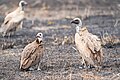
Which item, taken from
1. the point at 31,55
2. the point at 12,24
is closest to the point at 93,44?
the point at 31,55

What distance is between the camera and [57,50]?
45.5 feet

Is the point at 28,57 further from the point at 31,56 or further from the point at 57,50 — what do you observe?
the point at 57,50

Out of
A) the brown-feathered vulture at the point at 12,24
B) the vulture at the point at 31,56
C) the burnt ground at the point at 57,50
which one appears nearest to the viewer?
the burnt ground at the point at 57,50

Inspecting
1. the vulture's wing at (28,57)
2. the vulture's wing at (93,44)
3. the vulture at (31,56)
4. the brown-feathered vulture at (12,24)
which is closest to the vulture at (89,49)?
the vulture's wing at (93,44)

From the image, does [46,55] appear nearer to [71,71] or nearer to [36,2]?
[71,71]

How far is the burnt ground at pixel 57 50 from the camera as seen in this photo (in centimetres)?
1037

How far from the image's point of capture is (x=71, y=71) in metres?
10.7

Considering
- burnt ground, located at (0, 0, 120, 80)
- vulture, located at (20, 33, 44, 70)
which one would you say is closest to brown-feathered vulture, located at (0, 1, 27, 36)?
burnt ground, located at (0, 0, 120, 80)

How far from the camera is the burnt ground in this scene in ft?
34.0

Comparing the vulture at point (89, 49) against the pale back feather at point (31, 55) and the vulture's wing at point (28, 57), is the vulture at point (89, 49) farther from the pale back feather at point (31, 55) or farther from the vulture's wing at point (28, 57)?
the vulture's wing at point (28, 57)

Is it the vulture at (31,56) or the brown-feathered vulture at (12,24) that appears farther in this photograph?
the brown-feathered vulture at (12,24)

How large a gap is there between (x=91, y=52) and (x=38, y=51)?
1.15m

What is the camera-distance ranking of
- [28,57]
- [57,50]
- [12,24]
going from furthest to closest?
[12,24] → [57,50] → [28,57]

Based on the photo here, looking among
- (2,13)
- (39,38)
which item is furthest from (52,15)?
(39,38)
